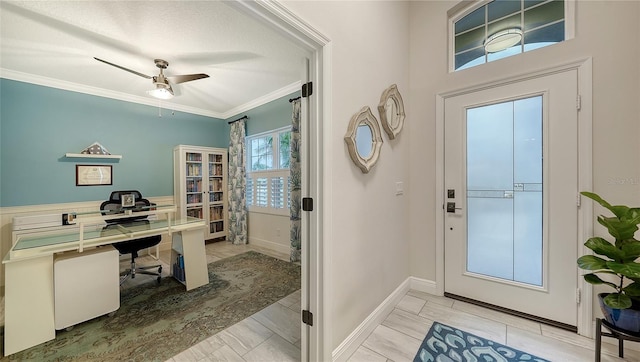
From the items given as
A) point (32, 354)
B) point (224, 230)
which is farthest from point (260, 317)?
point (224, 230)

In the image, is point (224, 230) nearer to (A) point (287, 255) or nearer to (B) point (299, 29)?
(A) point (287, 255)

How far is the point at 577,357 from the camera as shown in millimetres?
1527

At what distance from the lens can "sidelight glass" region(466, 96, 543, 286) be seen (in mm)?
1938

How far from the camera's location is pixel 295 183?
3.44 meters

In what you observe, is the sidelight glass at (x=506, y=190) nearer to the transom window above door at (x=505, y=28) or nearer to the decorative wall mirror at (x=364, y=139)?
the transom window above door at (x=505, y=28)

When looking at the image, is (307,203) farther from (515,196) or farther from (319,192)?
(515,196)

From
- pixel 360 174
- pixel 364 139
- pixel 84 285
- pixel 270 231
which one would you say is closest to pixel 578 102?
pixel 364 139

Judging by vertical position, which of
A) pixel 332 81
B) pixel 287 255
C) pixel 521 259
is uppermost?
pixel 332 81

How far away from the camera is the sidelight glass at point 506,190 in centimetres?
194

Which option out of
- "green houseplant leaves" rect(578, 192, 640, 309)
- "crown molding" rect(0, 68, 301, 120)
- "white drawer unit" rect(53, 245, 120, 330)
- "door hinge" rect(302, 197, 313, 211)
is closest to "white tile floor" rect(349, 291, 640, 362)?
"green houseplant leaves" rect(578, 192, 640, 309)

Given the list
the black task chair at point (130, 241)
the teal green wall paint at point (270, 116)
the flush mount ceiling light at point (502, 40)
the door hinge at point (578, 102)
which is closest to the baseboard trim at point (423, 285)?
the door hinge at point (578, 102)

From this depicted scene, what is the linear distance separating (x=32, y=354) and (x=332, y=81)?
295 cm

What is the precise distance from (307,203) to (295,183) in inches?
78.7

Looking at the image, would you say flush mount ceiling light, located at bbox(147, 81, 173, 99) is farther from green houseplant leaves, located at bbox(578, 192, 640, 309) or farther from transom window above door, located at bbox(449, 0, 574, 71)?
green houseplant leaves, located at bbox(578, 192, 640, 309)
